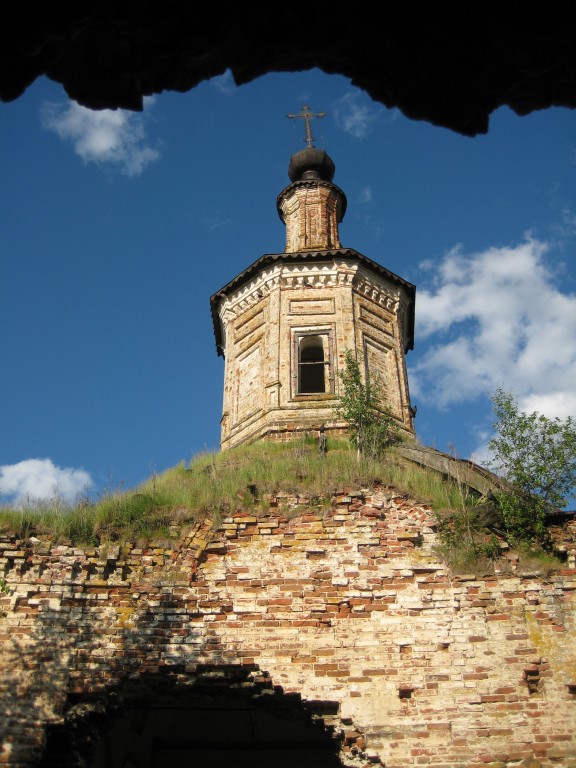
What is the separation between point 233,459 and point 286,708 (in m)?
6.12

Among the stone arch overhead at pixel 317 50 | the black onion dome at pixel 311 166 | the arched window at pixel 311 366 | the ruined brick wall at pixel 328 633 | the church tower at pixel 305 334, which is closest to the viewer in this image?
the stone arch overhead at pixel 317 50

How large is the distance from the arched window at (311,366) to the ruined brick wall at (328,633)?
7.63 m

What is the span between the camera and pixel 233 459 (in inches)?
551

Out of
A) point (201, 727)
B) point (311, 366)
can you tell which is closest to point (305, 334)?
point (311, 366)

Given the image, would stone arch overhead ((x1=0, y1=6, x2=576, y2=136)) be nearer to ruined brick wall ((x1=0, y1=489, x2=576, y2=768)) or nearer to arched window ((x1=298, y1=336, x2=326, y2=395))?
ruined brick wall ((x1=0, y1=489, x2=576, y2=768))

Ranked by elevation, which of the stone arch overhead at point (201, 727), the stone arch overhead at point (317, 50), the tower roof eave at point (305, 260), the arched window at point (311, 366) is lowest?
the stone arch overhead at point (201, 727)

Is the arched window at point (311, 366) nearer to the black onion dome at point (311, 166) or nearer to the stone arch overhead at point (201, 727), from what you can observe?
the black onion dome at point (311, 166)

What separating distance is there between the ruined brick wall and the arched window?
25.0 ft

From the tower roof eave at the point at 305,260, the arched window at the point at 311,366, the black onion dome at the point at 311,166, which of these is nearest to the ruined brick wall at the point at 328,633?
the arched window at the point at 311,366

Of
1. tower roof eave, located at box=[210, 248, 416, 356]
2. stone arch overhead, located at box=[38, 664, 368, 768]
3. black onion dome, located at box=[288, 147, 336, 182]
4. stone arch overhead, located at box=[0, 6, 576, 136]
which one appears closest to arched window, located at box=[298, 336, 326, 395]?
tower roof eave, located at box=[210, 248, 416, 356]

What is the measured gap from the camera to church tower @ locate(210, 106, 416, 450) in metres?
15.9

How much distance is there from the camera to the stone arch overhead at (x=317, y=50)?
2.79 metres

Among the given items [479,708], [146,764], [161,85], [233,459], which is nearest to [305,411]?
[233,459]

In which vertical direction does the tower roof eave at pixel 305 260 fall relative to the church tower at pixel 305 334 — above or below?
above
